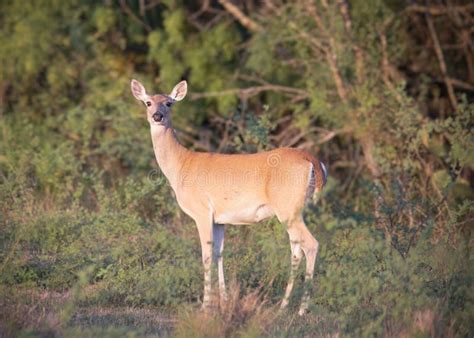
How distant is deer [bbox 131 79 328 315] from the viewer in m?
7.95

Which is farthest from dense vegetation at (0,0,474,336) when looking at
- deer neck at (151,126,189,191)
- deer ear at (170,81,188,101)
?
deer ear at (170,81,188,101)

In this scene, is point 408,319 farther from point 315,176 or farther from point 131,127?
point 131,127

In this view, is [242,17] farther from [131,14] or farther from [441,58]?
[441,58]

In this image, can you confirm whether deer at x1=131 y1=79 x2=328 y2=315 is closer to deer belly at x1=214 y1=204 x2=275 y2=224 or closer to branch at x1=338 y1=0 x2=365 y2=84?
deer belly at x1=214 y1=204 x2=275 y2=224

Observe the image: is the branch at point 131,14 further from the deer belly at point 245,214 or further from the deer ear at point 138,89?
the deer belly at point 245,214

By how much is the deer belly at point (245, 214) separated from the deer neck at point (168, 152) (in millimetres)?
754

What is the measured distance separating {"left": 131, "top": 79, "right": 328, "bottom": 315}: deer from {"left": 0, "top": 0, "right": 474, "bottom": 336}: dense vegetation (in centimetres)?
27

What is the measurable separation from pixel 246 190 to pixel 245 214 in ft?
0.78

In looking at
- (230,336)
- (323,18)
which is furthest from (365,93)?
(230,336)

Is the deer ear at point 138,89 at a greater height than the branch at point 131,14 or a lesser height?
lesser

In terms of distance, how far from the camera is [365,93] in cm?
1373

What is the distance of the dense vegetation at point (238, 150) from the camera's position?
7168 mm

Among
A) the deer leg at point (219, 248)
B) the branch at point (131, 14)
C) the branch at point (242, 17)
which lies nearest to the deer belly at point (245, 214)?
the deer leg at point (219, 248)

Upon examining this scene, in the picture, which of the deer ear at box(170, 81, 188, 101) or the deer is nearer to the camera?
the deer
